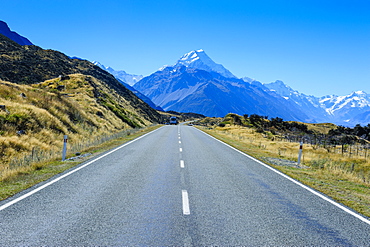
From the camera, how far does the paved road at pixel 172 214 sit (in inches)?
165

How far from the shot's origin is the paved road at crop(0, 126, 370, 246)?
4188 mm

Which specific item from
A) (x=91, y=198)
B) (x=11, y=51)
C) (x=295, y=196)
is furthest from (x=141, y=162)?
(x=11, y=51)

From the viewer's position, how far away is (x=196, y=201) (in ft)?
20.2

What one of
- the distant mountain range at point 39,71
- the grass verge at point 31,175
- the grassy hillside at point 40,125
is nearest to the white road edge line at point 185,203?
the grass verge at point 31,175

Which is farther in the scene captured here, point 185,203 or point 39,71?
point 39,71

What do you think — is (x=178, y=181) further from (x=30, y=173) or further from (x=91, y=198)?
(x=30, y=173)

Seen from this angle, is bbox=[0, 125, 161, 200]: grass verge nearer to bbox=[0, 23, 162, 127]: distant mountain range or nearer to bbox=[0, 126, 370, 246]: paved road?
bbox=[0, 126, 370, 246]: paved road

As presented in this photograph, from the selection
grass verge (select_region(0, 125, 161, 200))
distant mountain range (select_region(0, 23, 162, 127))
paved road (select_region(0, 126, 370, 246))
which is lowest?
grass verge (select_region(0, 125, 161, 200))

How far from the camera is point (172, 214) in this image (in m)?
5.25

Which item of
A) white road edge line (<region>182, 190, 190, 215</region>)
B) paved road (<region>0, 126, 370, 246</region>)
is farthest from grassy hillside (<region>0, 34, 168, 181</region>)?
white road edge line (<region>182, 190, 190, 215</region>)

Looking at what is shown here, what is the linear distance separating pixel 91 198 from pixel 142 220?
1813 mm

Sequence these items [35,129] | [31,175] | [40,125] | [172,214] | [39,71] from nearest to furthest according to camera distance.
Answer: [172,214] < [31,175] < [35,129] < [40,125] < [39,71]

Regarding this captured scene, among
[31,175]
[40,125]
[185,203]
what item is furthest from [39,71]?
[185,203]

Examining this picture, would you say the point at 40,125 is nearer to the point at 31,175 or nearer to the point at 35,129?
the point at 35,129
